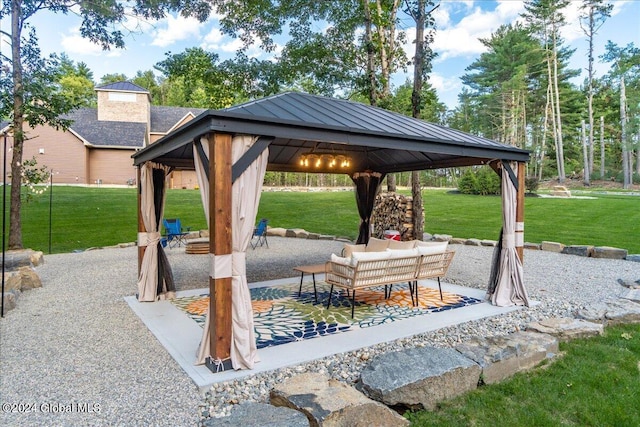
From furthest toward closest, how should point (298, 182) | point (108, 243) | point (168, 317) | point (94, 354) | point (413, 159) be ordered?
point (298, 182)
point (108, 243)
point (413, 159)
point (168, 317)
point (94, 354)

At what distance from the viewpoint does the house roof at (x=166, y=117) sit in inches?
1067

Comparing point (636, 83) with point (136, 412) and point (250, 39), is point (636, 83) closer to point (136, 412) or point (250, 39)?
point (250, 39)

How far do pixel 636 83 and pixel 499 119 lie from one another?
31.0 feet

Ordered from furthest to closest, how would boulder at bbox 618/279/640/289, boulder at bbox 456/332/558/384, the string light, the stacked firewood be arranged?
1. the stacked firewood
2. the string light
3. boulder at bbox 618/279/640/289
4. boulder at bbox 456/332/558/384

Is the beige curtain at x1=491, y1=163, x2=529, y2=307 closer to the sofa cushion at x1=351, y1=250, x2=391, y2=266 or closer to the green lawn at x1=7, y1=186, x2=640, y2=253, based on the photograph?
the sofa cushion at x1=351, y1=250, x2=391, y2=266

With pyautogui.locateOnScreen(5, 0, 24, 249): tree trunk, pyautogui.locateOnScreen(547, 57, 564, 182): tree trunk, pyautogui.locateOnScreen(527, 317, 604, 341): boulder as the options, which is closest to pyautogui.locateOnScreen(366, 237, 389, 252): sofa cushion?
pyautogui.locateOnScreen(527, 317, 604, 341): boulder

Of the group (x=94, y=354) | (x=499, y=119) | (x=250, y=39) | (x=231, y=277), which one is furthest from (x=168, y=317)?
(x=499, y=119)

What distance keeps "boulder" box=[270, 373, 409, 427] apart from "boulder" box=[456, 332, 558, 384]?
105cm

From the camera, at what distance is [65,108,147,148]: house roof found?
2189 cm

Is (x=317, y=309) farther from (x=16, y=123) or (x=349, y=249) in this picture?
(x=16, y=123)

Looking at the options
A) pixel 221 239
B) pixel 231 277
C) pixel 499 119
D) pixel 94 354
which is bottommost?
pixel 94 354

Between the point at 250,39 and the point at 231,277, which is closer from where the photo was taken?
the point at 231,277

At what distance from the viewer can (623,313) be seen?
4.45m

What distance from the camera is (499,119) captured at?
33.1 meters
